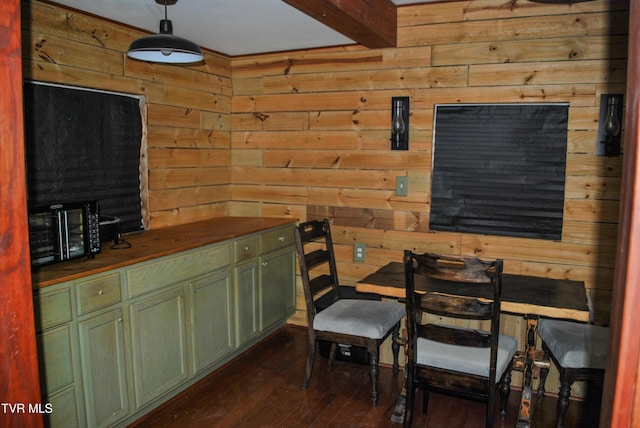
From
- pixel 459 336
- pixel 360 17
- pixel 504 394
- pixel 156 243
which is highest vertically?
pixel 360 17

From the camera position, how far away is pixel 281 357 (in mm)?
A: 3629

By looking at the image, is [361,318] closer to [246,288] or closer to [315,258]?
[315,258]

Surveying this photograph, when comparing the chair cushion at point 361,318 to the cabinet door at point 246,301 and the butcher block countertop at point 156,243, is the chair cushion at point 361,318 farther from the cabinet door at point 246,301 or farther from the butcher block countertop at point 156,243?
the butcher block countertop at point 156,243

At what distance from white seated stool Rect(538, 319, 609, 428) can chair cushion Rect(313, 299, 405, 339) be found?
85 centimetres

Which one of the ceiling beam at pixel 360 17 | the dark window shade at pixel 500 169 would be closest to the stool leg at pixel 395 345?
the dark window shade at pixel 500 169

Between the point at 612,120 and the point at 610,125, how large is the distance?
31 mm

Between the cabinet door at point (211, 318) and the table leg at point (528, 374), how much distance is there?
A: 1.82 metres

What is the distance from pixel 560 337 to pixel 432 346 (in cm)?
71

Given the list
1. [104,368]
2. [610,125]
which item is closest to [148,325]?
[104,368]

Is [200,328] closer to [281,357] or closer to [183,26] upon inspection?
[281,357]

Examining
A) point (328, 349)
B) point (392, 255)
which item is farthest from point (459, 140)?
point (328, 349)

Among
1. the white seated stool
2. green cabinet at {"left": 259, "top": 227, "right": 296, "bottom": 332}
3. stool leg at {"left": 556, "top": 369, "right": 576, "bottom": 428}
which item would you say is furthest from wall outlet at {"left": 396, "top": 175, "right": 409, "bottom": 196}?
stool leg at {"left": 556, "top": 369, "right": 576, "bottom": 428}

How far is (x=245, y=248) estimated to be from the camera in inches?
138

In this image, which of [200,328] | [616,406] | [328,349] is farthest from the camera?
[328,349]
